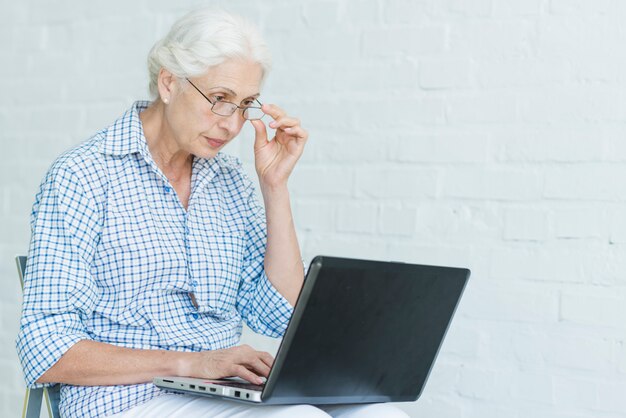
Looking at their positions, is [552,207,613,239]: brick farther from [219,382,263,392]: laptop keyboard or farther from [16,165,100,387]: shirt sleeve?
[16,165,100,387]: shirt sleeve

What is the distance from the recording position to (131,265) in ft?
5.32

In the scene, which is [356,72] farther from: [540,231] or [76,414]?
[76,414]

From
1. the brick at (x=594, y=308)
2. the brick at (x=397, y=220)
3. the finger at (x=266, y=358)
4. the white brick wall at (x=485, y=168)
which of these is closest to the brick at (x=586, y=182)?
the white brick wall at (x=485, y=168)

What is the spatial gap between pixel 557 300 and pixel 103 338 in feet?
3.26

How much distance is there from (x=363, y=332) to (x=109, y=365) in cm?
43

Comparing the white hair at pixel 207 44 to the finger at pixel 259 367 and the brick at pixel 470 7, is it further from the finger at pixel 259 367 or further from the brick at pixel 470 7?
the brick at pixel 470 7

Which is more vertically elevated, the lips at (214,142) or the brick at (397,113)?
the brick at (397,113)

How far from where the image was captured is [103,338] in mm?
1614

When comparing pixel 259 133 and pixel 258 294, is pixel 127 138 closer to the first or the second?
pixel 259 133

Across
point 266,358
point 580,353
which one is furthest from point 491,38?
point 266,358

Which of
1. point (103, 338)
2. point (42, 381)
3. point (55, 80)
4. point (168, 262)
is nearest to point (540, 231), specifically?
point (168, 262)

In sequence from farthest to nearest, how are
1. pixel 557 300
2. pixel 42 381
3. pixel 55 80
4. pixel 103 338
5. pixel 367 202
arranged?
pixel 55 80 → pixel 367 202 → pixel 557 300 → pixel 103 338 → pixel 42 381

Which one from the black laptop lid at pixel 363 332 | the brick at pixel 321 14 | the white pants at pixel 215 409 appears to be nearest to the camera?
the black laptop lid at pixel 363 332

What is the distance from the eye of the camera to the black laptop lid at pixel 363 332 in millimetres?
1285
